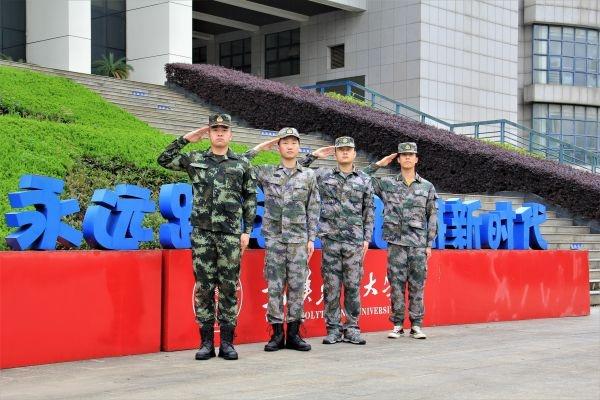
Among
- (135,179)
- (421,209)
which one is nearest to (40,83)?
(135,179)

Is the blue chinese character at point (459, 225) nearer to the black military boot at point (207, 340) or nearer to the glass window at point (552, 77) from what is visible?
the black military boot at point (207, 340)

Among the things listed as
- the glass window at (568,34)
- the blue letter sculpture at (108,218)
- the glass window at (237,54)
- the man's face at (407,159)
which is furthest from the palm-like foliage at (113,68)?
the glass window at (568,34)

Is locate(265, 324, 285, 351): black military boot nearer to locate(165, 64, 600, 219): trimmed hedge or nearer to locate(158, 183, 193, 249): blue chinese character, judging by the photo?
locate(158, 183, 193, 249): blue chinese character

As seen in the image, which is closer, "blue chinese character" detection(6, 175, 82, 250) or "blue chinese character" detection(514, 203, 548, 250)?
"blue chinese character" detection(6, 175, 82, 250)

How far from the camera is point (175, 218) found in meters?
8.10

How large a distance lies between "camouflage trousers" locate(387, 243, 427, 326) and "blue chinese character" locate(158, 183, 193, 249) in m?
2.26

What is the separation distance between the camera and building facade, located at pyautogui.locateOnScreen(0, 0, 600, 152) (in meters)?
24.0

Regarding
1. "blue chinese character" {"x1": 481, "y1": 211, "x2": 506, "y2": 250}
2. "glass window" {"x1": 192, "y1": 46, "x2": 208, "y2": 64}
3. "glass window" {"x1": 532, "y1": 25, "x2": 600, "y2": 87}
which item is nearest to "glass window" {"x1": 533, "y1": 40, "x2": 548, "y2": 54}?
"glass window" {"x1": 532, "y1": 25, "x2": 600, "y2": 87}

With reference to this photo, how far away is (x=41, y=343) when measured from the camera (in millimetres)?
7004

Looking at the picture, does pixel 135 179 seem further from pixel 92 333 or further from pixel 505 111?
pixel 505 111

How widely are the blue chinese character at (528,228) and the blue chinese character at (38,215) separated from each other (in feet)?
21.1

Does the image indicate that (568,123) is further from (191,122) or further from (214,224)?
(214,224)

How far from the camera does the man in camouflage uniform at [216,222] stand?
7.35 meters

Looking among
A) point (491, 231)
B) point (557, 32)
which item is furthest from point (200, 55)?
point (491, 231)
